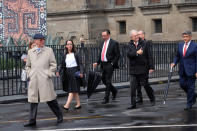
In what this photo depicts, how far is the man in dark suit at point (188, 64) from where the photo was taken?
44.9 ft

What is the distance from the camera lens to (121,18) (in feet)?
140

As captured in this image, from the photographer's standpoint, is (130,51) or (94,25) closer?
(130,51)

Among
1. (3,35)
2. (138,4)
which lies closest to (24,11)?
(3,35)

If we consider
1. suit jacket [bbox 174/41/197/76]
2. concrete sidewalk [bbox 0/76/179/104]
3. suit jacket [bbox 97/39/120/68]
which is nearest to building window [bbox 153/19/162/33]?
concrete sidewalk [bbox 0/76/179/104]

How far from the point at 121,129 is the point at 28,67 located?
7.80 ft

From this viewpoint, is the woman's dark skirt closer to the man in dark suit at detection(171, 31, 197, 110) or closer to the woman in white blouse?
the woman in white blouse

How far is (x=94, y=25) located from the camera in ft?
141

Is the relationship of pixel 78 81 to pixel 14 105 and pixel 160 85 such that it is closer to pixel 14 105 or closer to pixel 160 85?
pixel 14 105

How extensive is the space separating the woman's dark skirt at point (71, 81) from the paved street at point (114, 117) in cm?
50

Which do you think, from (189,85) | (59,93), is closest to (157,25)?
(59,93)

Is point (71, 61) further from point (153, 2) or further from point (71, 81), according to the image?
point (153, 2)

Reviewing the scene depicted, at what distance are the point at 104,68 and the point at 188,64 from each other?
2822 millimetres

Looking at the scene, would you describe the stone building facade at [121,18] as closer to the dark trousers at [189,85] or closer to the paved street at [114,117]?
the paved street at [114,117]

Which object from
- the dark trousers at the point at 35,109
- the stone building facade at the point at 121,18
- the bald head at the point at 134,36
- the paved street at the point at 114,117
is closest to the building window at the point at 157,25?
the stone building facade at the point at 121,18
